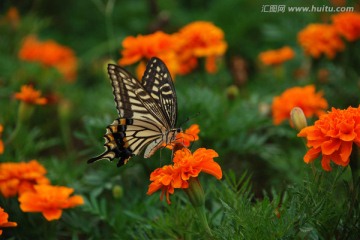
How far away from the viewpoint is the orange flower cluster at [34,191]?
1.63 meters

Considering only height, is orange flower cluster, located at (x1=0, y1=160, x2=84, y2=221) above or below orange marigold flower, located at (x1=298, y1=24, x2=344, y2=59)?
below

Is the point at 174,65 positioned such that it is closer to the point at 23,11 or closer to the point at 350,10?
the point at 350,10

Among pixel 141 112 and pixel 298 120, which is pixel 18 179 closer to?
pixel 141 112

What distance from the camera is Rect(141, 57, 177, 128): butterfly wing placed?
70.4 inches

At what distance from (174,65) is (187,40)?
18 cm

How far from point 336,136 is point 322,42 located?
141cm

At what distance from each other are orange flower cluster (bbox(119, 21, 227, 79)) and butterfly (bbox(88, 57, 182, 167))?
0.34 meters

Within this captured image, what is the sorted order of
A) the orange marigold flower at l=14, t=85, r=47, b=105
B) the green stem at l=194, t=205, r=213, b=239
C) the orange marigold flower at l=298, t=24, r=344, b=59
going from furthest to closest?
the orange marigold flower at l=298, t=24, r=344, b=59, the orange marigold flower at l=14, t=85, r=47, b=105, the green stem at l=194, t=205, r=213, b=239

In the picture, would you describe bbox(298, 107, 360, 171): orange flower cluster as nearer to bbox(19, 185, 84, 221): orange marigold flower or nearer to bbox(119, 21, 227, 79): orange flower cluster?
bbox(19, 185, 84, 221): orange marigold flower

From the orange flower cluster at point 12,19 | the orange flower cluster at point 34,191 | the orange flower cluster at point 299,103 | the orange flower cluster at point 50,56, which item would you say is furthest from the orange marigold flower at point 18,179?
the orange flower cluster at point 12,19

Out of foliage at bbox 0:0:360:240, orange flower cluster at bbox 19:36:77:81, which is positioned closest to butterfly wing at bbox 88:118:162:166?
foliage at bbox 0:0:360:240

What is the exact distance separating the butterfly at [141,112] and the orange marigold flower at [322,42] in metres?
1.06

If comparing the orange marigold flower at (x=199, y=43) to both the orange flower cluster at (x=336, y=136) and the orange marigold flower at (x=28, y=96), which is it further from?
the orange flower cluster at (x=336, y=136)

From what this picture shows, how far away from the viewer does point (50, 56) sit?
358 cm
